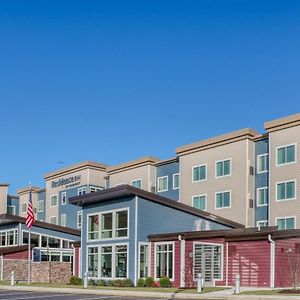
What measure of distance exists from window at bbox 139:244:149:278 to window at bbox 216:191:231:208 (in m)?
12.4

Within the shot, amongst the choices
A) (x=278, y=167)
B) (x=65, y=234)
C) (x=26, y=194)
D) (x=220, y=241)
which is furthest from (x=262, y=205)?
(x=26, y=194)

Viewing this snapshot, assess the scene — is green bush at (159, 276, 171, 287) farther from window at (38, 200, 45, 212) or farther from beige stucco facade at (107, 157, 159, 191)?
window at (38, 200, 45, 212)

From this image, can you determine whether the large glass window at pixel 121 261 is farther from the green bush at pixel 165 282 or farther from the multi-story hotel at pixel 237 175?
the multi-story hotel at pixel 237 175

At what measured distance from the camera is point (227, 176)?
1922 inches

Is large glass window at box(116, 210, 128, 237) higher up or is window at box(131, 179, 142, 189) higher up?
window at box(131, 179, 142, 189)

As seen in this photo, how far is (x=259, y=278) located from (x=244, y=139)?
53.4 ft

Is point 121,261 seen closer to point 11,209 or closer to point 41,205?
point 41,205

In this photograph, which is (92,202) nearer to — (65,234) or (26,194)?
(65,234)

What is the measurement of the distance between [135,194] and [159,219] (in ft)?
8.70

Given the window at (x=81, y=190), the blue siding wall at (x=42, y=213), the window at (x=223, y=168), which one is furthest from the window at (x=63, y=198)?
the window at (x=223, y=168)

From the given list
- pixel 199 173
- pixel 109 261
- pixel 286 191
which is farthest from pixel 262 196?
pixel 109 261

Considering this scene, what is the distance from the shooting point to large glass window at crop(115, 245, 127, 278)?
38341 mm

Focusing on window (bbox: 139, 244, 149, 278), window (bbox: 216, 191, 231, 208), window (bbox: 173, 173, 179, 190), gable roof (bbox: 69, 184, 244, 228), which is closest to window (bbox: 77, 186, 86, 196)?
window (bbox: 173, 173, 179, 190)

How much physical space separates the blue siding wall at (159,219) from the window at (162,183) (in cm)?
1568
